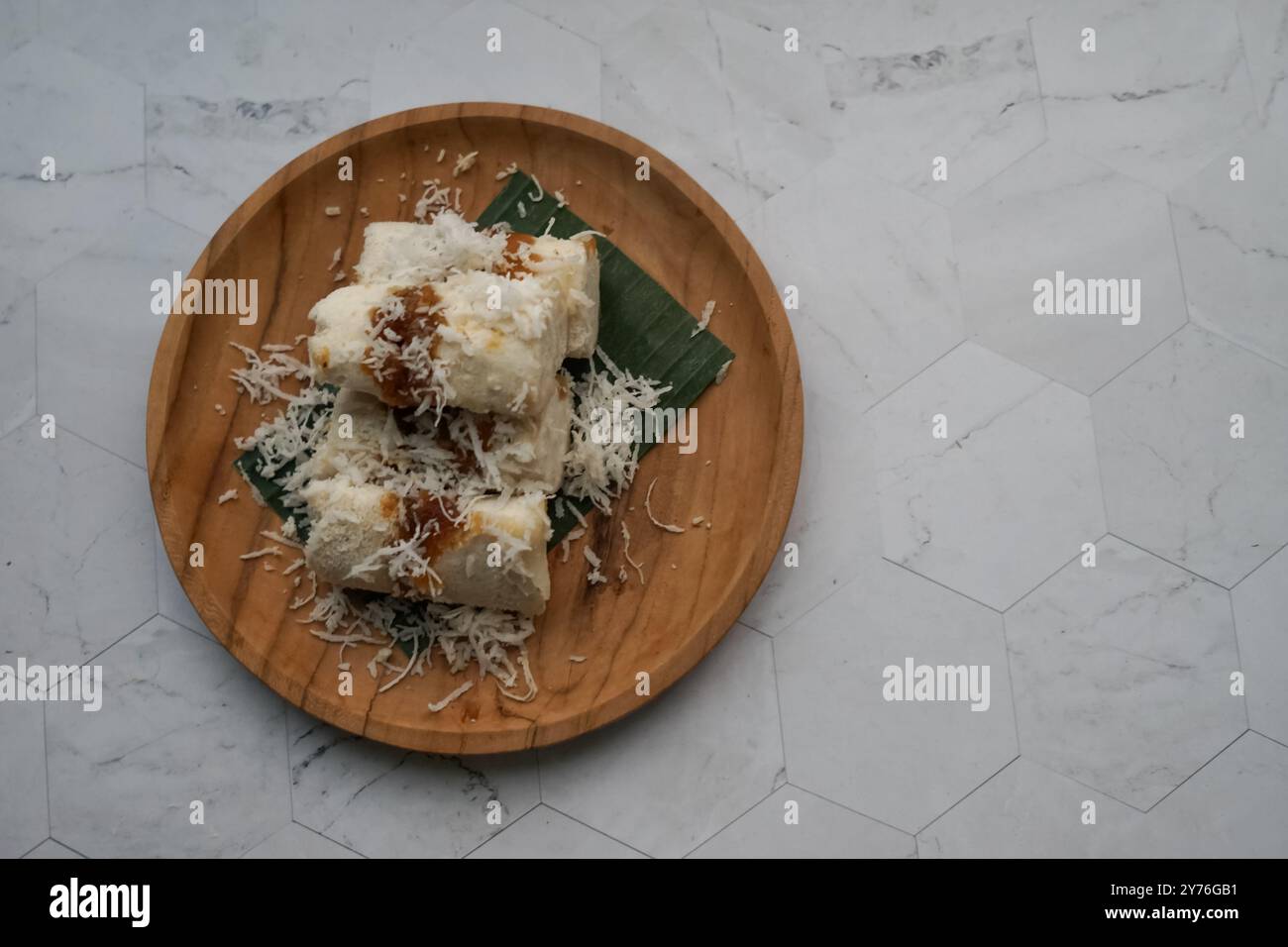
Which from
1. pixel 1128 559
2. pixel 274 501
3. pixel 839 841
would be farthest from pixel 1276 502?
pixel 274 501

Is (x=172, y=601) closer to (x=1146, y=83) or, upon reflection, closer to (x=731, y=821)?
(x=731, y=821)

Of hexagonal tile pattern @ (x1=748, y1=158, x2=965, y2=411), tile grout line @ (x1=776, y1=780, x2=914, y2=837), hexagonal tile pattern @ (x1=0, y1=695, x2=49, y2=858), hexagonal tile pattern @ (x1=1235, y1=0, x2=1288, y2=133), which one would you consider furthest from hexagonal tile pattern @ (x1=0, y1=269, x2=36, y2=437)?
hexagonal tile pattern @ (x1=1235, y1=0, x2=1288, y2=133)

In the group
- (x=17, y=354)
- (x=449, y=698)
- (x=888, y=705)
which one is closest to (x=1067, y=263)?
(x=888, y=705)

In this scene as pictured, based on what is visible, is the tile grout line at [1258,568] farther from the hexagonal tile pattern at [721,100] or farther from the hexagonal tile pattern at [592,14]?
the hexagonal tile pattern at [592,14]

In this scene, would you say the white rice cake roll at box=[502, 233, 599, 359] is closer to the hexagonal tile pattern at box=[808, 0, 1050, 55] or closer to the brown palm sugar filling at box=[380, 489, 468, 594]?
the brown palm sugar filling at box=[380, 489, 468, 594]

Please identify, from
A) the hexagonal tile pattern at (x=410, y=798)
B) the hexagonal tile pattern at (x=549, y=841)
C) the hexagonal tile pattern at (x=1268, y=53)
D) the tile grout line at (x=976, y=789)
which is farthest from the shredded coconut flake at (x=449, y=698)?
the hexagonal tile pattern at (x=1268, y=53)

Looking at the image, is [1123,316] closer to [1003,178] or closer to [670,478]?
[1003,178]
